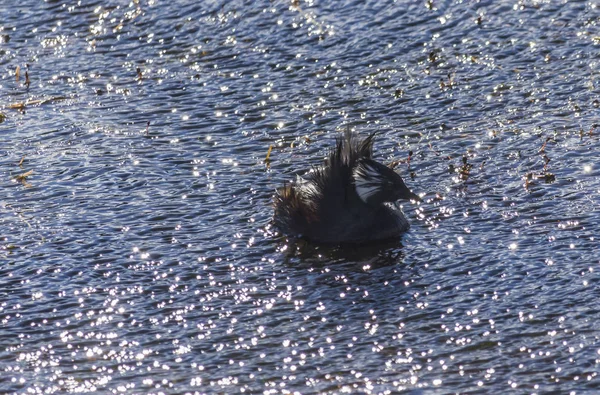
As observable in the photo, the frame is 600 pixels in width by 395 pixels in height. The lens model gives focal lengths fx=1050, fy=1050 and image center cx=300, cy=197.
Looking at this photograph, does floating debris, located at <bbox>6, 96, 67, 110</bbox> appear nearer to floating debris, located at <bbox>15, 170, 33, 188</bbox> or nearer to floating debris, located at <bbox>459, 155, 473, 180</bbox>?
floating debris, located at <bbox>15, 170, 33, 188</bbox>

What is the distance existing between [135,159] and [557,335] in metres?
4.58

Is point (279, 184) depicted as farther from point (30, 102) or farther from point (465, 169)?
point (30, 102)

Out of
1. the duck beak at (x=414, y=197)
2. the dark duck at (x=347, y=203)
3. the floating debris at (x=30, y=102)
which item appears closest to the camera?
the dark duck at (x=347, y=203)

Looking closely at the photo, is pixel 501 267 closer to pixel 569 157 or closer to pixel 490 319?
pixel 490 319

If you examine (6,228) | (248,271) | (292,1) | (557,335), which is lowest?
(557,335)

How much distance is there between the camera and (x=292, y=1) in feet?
42.0

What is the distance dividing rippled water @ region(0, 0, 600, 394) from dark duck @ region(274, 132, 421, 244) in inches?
6.7

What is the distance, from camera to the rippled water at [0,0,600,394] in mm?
6695

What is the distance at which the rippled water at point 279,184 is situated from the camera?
670cm

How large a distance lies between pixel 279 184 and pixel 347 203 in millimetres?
981

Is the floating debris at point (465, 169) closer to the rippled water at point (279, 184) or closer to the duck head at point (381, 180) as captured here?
the rippled water at point (279, 184)

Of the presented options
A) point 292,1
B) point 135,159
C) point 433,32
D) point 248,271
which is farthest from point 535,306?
point 292,1

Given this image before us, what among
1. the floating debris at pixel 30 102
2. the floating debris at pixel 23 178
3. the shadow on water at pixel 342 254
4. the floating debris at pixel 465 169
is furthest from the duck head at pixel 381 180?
the floating debris at pixel 30 102

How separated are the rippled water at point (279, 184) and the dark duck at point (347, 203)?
0.56 feet
